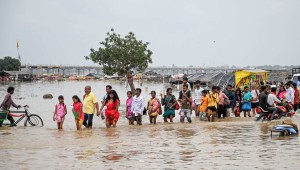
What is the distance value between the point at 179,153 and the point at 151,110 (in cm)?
629

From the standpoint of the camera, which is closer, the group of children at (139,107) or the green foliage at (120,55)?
the group of children at (139,107)

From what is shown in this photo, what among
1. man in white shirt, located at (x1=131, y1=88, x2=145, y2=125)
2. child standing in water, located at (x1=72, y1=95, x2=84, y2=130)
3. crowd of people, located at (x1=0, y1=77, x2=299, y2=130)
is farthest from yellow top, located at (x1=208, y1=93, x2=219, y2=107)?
child standing in water, located at (x1=72, y1=95, x2=84, y2=130)

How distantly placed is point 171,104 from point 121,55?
24.0m

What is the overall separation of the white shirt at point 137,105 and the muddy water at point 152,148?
0.80 metres

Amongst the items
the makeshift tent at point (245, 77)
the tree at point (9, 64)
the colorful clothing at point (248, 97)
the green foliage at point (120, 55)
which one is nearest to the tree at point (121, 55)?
the green foliage at point (120, 55)

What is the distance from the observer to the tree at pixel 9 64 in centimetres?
15900

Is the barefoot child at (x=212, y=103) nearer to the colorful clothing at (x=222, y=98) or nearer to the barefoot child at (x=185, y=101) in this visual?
the barefoot child at (x=185, y=101)

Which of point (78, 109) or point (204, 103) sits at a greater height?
point (204, 103)

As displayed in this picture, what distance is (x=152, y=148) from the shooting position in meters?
11.1

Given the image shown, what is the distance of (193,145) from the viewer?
11453 millimetres

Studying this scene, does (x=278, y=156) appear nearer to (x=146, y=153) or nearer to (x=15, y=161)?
(x=146, y=153)

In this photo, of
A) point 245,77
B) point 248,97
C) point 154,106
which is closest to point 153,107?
point 154,106

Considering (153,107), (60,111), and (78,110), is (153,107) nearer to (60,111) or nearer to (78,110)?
(78,110)

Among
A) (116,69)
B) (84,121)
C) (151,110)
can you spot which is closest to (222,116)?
(151,110)
